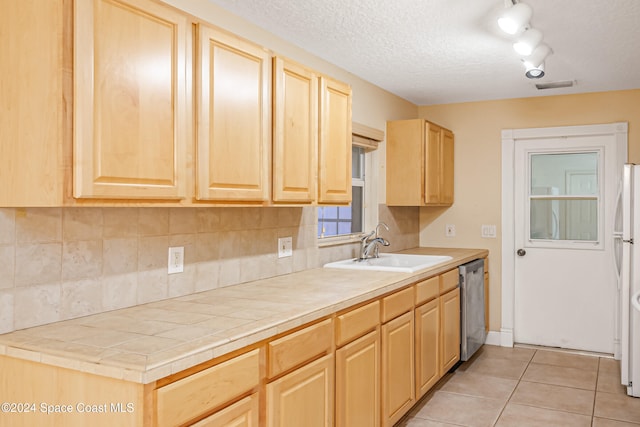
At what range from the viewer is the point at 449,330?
379cm

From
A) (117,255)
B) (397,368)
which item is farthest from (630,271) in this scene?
(117,255)

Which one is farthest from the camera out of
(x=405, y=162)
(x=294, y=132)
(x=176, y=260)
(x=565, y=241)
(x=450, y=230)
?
(x=450, y=230)

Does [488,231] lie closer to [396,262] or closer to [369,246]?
[396,262]

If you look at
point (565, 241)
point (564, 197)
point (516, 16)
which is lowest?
point (565, 241)

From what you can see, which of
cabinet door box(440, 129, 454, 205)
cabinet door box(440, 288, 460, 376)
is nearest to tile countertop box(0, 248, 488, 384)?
cabinet door box(440, 288, 460, 376)

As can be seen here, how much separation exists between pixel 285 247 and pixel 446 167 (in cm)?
228

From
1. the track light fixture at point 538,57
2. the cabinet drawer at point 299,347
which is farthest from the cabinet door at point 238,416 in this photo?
the track light fixture at point 538,57

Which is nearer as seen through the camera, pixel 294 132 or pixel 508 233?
pixel 294 132

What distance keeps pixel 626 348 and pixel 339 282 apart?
85.9 inches

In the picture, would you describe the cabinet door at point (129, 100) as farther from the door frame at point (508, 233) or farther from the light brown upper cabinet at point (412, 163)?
the door frame at point (508, 233)

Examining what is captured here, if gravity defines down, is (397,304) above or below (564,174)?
below

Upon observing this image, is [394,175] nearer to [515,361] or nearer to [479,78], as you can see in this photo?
[479,78]

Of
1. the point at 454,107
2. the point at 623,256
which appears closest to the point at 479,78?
the point at 454,107

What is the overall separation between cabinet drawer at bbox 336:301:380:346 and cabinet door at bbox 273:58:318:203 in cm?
62
